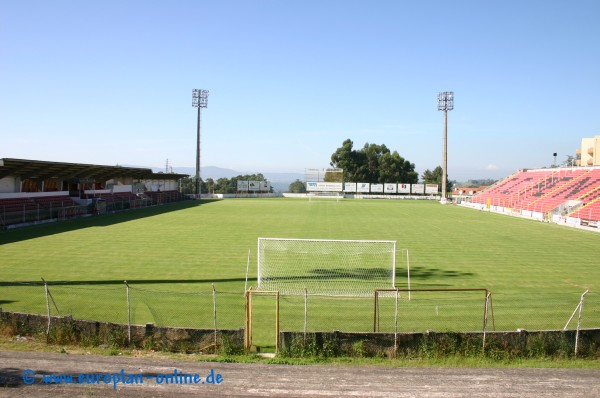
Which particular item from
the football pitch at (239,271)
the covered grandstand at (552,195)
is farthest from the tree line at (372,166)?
the football pitch at (239,271)

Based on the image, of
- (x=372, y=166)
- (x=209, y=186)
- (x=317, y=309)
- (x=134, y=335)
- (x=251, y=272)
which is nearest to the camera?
(x=134, y=335)

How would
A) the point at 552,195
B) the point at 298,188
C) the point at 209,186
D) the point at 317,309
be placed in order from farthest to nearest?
1. the point at 209,186
2. the point at 298,188
3. the point at 552,195
4. the point at 317,309

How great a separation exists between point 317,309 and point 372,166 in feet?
315

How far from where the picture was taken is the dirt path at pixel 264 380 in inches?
290

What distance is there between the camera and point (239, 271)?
693 inches

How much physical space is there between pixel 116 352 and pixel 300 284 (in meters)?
7.46

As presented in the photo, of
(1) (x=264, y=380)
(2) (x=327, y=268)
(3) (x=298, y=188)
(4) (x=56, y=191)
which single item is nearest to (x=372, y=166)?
(3) (x=298, y=188)

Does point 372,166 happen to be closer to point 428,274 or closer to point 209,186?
point 209,186

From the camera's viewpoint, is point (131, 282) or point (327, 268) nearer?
point (131, 282)

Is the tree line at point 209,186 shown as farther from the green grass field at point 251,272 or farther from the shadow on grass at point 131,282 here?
the shadow on grass at point 131,282

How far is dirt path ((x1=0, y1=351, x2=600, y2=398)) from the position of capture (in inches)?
290

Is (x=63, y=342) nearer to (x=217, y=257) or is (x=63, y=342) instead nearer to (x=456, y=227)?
(x=217, y=257)

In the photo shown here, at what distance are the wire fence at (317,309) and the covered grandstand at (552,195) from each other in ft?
90.3

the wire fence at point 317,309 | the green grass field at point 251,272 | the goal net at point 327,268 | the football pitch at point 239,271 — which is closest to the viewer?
the wire fence at point 317,309
